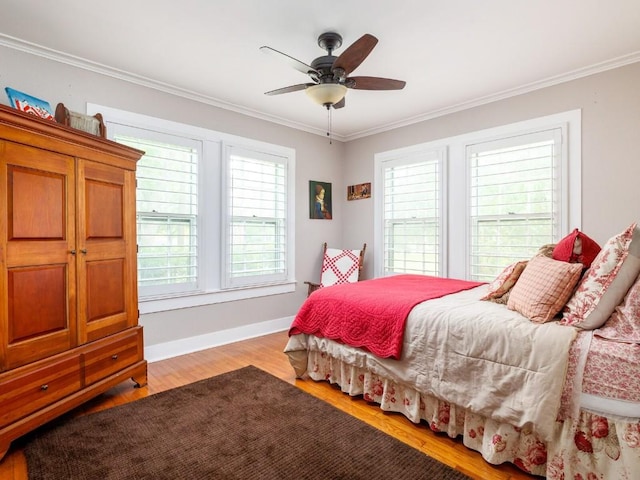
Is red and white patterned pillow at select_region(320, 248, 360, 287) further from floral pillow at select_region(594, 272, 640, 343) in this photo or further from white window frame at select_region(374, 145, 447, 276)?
floral pillow at select_region(594, 272, 640, 343)

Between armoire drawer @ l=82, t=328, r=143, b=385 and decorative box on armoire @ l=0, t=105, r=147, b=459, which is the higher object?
decorative box on armoire @ l=0, t=105, r=147, b=459

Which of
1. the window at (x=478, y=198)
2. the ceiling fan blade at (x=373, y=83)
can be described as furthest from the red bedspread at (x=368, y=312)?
the ceiling fan blade at (x=373, y=83)

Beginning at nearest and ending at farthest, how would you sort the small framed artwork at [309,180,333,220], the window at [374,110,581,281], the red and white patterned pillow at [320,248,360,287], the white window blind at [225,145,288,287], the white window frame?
the window at [374,110,581,281] < the white window blind at [225,145,288,287] < the white window frame < the red and white patterned pillow at [320,248,360,287] < the small framed artwork at [309,180,333,220]

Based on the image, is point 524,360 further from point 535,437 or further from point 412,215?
point 412,215

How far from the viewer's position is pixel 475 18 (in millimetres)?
2295

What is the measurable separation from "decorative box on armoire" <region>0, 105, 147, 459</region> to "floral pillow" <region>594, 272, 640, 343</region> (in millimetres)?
2816

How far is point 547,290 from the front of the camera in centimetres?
180

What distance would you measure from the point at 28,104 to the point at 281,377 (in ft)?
8.74

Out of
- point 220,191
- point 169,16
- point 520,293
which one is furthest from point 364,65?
point 520,293

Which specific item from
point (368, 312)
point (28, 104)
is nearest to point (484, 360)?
point (368, 312)

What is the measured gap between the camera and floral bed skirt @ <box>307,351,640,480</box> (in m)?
1.39

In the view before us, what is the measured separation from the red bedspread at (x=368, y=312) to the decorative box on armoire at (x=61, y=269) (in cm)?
132

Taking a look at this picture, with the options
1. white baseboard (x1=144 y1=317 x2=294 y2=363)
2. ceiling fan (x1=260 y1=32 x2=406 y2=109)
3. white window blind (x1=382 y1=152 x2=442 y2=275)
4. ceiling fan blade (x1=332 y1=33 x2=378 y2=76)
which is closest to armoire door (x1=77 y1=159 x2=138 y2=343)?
white baseboard (x1=144 y1=317 x2=294 y2=363)

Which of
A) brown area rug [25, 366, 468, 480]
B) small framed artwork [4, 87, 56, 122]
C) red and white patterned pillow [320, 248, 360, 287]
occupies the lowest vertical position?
brown area rug [25, 366, 468, 480]
